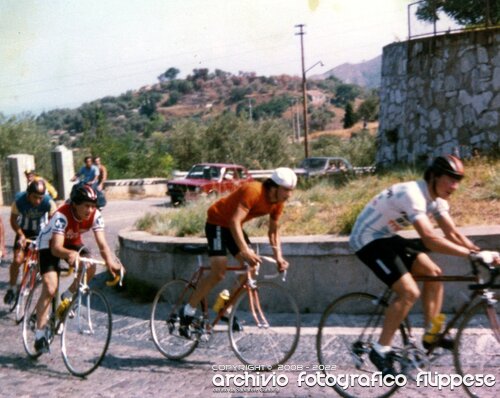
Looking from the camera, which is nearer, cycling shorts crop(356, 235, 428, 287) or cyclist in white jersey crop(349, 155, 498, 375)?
cyclist in white jersey crop(349, 155, 498, 375)

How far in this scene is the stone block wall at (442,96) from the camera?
1338 cm

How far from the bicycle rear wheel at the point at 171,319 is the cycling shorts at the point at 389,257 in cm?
210

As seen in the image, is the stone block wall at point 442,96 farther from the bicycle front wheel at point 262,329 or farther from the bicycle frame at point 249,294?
the bicycle frame at point 249,294

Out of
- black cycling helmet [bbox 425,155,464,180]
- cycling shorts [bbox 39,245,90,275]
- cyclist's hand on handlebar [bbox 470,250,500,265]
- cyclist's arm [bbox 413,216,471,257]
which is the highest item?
black cycling helmet [bbox 425,155,464,180]

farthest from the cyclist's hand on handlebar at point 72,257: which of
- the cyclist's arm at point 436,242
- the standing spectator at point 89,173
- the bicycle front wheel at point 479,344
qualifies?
the standing spectator at point 89,173

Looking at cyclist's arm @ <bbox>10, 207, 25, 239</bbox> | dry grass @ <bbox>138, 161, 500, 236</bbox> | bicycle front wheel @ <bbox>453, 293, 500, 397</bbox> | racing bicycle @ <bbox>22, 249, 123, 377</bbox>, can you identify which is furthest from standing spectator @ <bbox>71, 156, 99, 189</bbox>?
bicycle front wheel @ <bbox>453, 293, 500, 397</bbox>

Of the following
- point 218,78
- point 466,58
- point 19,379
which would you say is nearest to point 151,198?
point 466,58

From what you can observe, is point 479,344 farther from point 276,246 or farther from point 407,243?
point 276,246

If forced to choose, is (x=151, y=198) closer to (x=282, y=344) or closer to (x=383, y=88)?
(x=383, y=88)

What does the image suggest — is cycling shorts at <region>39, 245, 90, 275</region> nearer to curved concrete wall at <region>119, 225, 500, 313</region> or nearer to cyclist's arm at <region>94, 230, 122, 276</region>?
cyclist's arm at <region>94, 230, 122, 276</region>

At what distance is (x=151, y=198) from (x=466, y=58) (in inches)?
778

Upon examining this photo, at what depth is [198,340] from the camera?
274 inches

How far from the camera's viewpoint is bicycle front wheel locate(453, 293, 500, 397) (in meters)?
5.13

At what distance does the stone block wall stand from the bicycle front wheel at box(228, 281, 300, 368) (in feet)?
23.3
